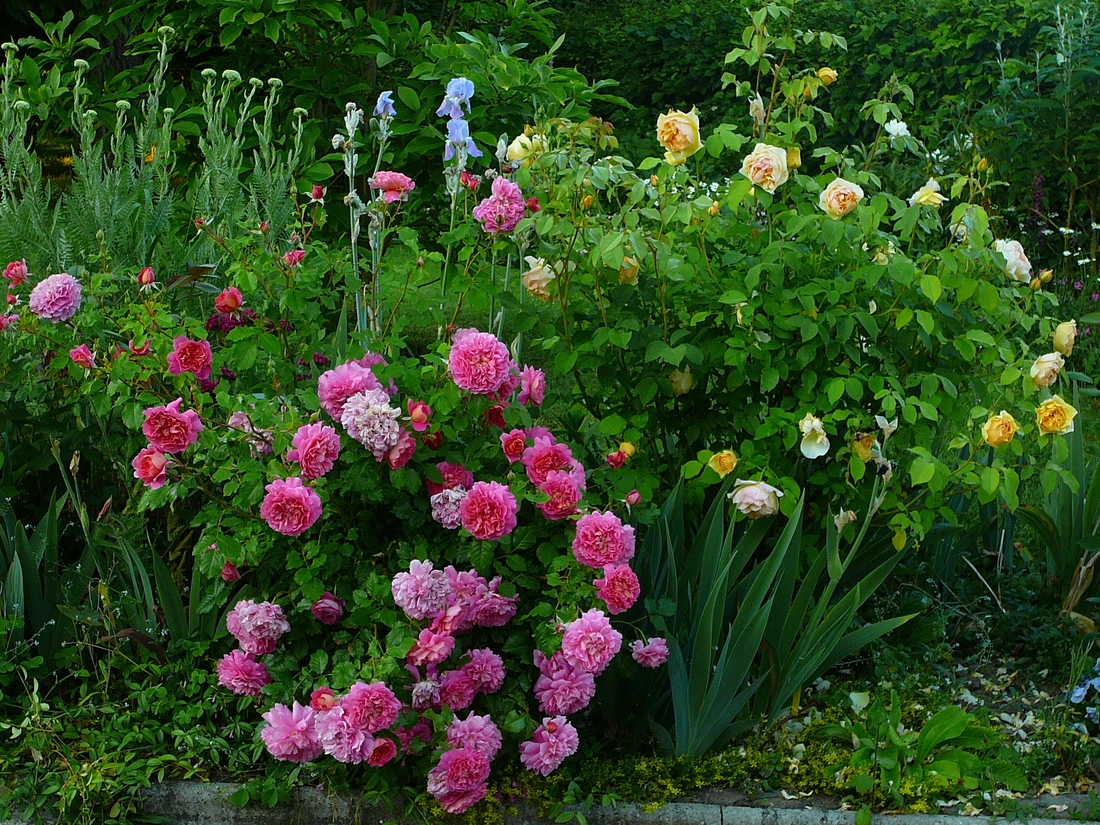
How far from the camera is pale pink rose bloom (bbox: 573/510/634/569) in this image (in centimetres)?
218

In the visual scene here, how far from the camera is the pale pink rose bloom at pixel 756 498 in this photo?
2.50 m

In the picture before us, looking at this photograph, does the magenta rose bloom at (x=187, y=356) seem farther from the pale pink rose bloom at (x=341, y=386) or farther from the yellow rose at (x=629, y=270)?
the yellow rose at (x=629, y=270)

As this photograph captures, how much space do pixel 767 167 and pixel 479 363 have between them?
828 millimetres

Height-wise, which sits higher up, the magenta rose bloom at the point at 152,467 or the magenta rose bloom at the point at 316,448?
the magenta rose bloom at the point at 316,448

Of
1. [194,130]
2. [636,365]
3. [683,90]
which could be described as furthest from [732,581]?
[683,90]

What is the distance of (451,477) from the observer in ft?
7.63

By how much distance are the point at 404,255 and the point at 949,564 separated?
4.80 m

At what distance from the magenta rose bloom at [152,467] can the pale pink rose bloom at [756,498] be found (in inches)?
48.1

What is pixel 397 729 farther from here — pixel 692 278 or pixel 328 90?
pixel 328 90

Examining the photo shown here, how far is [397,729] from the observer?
7.45 ft

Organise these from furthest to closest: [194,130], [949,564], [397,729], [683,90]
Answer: [683,90] < [194,130] < [949,564] < [397,729]

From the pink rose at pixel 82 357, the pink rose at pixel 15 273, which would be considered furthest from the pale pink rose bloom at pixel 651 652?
the pink rose at pixel 15 273

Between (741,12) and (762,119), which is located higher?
(762,119)

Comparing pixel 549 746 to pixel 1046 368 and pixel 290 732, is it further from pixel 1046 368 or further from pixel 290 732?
pixel 1046 368
